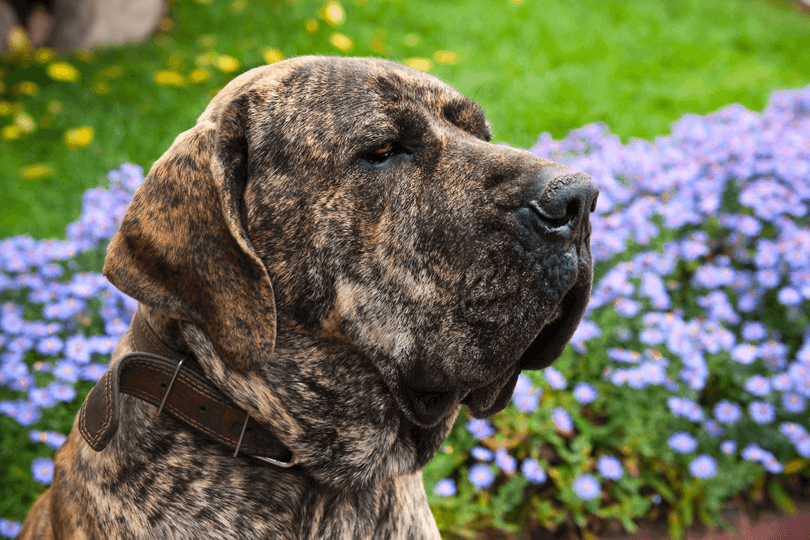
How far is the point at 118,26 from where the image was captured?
784cm

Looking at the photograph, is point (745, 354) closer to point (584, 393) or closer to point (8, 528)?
point (584, 393)

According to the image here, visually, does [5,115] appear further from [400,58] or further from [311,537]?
[311,537]

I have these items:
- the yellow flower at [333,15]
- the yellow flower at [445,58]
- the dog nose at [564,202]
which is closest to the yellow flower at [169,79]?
the yellow flower at [333,15]

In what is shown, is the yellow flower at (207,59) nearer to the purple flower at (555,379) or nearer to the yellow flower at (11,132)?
the yellow flower at (11,132)

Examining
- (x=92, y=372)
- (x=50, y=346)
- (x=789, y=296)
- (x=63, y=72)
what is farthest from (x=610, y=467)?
(x=63, y=72)

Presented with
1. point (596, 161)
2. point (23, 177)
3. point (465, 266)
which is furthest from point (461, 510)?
point (23, 177)

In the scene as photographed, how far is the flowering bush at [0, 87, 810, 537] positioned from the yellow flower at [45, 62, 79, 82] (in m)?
3.25

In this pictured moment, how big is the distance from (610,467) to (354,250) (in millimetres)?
1791

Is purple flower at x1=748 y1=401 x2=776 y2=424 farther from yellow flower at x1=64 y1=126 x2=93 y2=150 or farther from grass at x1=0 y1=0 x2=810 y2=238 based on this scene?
yellow flower at x1=64 y1=126 x2=93 y2=150

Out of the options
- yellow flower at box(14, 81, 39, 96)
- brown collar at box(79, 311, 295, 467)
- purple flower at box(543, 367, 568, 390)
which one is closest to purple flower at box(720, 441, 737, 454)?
purple flower at box(543, 367, 568, 390)

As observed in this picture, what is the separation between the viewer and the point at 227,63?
643cm

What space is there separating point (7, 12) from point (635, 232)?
728 cm

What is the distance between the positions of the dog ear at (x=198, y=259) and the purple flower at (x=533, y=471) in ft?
5.08

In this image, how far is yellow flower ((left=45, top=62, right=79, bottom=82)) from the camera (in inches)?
267
